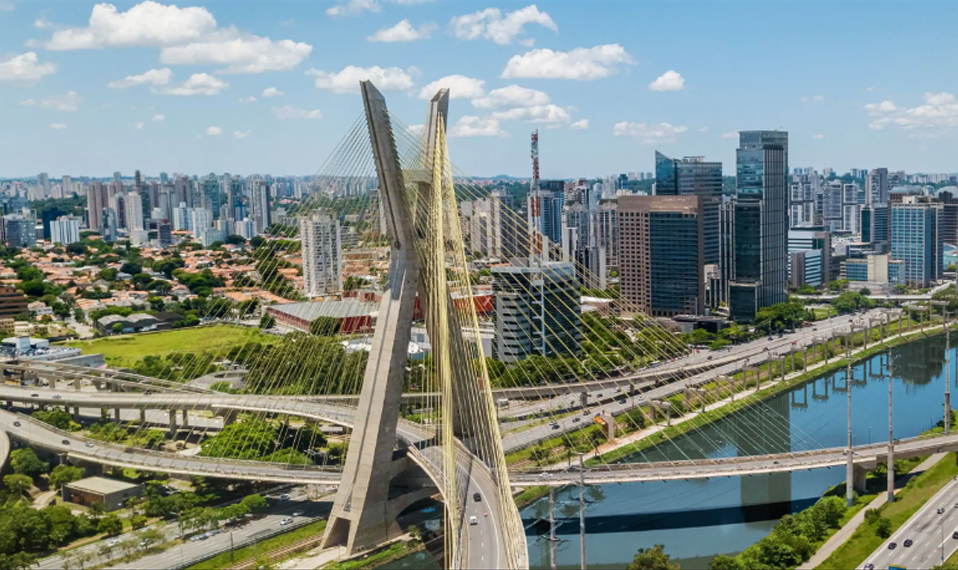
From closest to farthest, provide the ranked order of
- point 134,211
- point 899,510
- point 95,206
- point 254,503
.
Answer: point 899,510, point 254,503, point 134,211, point 95,206

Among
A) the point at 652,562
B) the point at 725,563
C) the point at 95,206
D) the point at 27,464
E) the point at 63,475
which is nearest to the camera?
the point at 652,562

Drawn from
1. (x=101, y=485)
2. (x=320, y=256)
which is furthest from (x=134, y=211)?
(x=101, y=485)

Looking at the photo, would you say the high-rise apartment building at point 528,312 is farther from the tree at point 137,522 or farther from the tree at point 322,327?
the tree at point 137,522

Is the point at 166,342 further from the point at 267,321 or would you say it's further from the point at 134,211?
the point at 134,211

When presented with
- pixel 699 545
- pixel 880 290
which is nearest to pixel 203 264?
pixel 880 290

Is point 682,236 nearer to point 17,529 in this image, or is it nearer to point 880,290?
point 880,290

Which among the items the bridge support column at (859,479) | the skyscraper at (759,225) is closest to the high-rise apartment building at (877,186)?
the skyscraper at (759,225)

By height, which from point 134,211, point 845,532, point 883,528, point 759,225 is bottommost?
point 845,532
